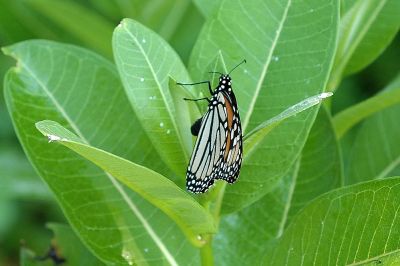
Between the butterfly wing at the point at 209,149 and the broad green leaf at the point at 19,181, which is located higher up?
the broad green leaf at the point at 19,181

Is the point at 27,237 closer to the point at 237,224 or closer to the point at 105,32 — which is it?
the point at 105,32

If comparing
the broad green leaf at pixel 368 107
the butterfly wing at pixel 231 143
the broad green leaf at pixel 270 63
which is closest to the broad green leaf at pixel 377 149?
the broad green leaf at pixel 368 107

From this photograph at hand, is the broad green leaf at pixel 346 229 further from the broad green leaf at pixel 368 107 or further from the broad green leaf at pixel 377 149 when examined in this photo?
the broad green leaf at pixel 377 149

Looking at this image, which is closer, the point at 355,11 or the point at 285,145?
the point at 285,145

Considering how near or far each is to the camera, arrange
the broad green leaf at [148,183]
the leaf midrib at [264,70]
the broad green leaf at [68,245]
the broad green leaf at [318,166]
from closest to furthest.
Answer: the broad green leaf at [148,183] → the leaf midrib at [264,70] → the broad green leaf at [318,166] → the broad green leaf at [68,245]

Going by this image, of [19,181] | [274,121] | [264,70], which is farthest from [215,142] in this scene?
[19,181]

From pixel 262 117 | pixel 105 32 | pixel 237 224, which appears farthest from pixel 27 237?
pixel 262 117

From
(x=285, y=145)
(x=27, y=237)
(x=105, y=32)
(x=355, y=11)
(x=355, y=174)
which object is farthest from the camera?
(x=27, y=237)
